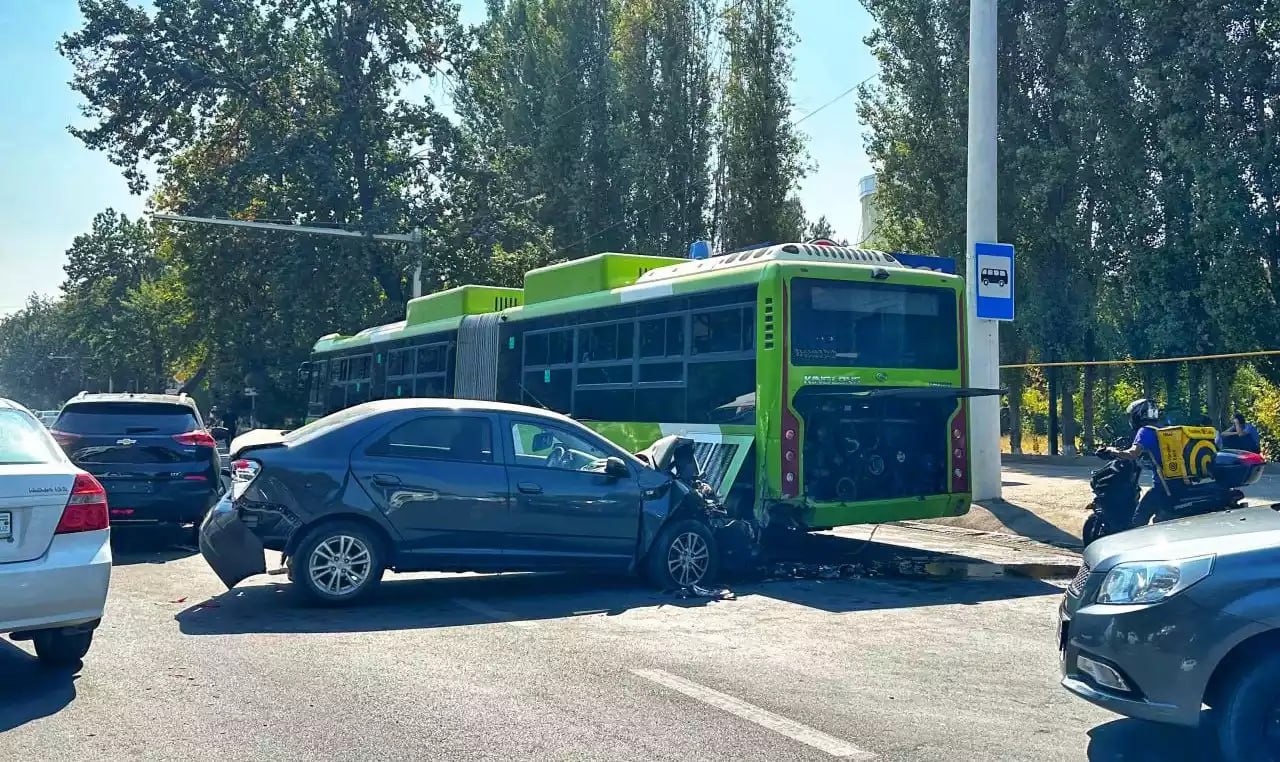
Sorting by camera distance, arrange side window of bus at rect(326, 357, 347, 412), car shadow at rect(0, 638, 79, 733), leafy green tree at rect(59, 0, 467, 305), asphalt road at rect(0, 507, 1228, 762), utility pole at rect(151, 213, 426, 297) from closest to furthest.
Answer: asphalt road at rect(0, 507, 1228, 762), car shadow at rect(0, 638, 79, 733), side window of bus at rect(326, 357, 347, 412), utility pole at rect(151, 213, 426, 297), leafy green tree at rect(59, 0, 467, 305)

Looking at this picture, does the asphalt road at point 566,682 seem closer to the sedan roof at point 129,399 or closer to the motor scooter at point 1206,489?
the motor scooter at point 1206,489

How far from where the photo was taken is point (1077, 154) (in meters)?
24.5

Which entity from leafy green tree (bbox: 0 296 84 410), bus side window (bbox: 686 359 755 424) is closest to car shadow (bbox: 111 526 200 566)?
bus side window (bbox: 686 359 755 424)

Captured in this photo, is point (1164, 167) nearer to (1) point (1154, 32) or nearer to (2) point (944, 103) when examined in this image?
(1) point (1154, 32)

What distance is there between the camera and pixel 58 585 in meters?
6.31

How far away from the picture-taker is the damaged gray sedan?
8.83 metres

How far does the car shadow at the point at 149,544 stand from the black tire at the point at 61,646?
4.92 m

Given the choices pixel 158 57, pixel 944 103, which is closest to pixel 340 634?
pixel 944 103

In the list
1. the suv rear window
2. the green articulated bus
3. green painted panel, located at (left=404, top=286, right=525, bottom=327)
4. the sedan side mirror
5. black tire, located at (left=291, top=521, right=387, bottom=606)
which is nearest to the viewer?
black tire, located at (left=291, top=521, right=387, bottom=606)

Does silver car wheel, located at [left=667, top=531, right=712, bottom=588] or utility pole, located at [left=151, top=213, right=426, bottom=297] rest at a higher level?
utility pole, located at [left=151, top=213, right=426, bottom=297]

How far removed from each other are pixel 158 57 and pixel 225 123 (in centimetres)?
288

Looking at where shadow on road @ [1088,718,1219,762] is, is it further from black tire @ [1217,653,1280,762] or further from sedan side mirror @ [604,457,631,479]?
sedan side mirror @ [604,457,631,479]

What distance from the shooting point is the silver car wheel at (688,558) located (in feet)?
32.5

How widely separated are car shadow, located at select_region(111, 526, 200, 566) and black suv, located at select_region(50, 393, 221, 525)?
13.2 inches
